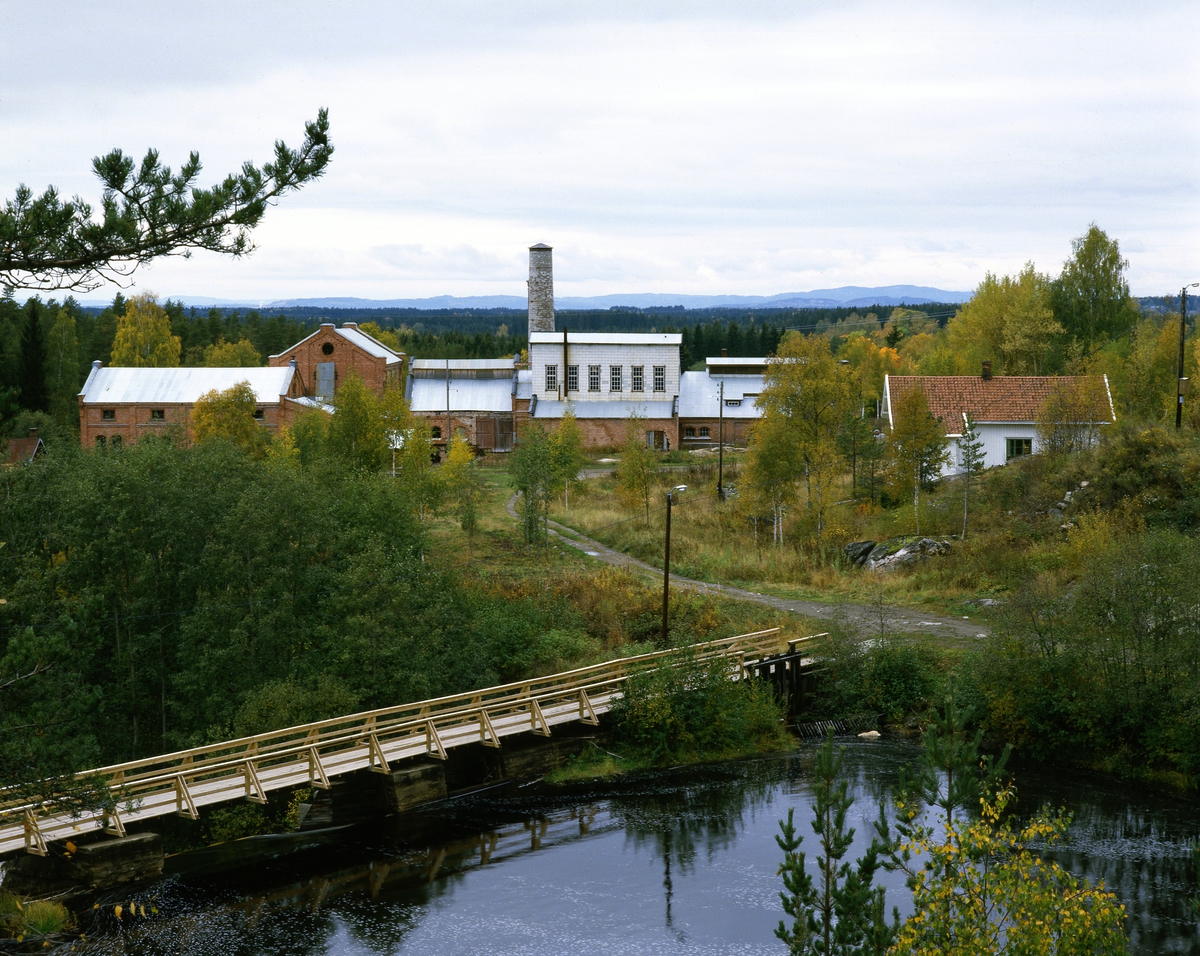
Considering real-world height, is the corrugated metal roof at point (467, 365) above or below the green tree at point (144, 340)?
below

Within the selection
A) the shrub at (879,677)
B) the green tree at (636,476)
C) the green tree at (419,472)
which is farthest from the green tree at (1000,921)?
the green tree at (636,476)

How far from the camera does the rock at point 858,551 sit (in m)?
39.1

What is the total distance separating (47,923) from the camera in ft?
55.7

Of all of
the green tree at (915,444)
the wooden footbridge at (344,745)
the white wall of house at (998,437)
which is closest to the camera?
the wooden footbridge at (344,745)

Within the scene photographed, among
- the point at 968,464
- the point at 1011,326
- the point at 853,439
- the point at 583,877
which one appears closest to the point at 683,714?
the point at 583,877

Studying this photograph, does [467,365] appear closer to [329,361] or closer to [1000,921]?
[329,361]

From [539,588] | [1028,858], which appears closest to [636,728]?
[539,588]

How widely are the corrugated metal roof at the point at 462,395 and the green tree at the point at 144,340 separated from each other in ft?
59.9

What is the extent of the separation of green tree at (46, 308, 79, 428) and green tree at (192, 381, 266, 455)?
23.5 metres

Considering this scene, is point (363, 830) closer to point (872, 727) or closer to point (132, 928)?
point (132, 928)

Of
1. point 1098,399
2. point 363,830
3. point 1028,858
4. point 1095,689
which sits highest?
point 1098,399

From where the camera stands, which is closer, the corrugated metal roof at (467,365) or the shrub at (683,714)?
the shrub at (683,714)

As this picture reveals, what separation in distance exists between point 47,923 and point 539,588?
19158 millimetres

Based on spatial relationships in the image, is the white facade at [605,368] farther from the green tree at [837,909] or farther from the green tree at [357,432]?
the green tree at [837,909]
